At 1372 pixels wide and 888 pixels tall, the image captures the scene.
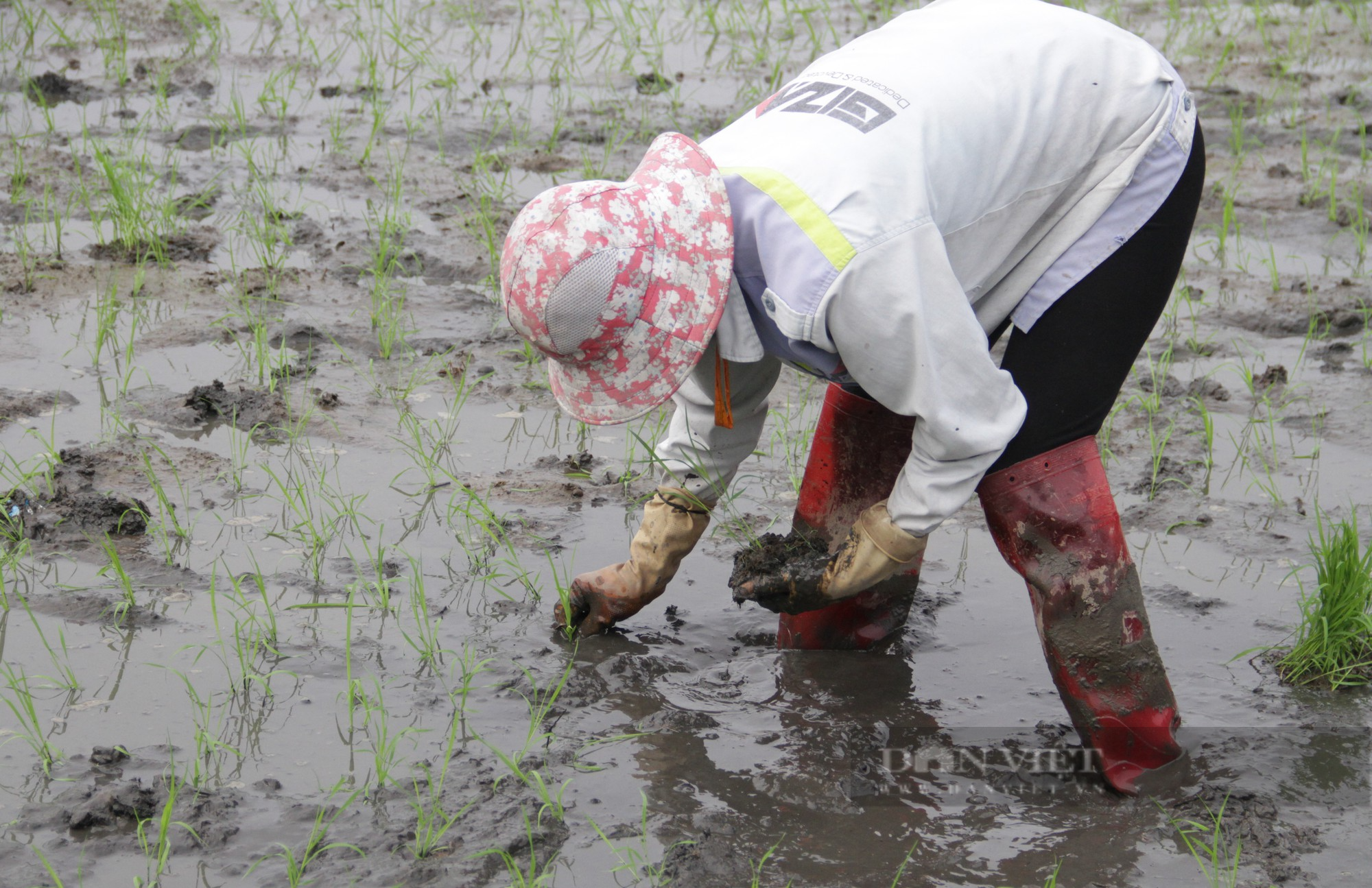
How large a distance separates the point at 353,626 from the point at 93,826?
807 millimetres

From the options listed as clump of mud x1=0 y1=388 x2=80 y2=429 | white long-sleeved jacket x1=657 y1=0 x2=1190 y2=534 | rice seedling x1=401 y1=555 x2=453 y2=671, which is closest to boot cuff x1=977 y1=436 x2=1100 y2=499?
white long-sleeved jacket x1=657 y1=0 x2=1190 y2=534

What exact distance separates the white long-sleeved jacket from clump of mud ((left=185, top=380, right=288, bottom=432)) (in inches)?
76.6

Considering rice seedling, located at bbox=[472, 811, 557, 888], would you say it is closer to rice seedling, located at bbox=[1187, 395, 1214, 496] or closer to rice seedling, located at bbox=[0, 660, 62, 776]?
rice seedling, located at bbox=[0, 660, 62, 776]

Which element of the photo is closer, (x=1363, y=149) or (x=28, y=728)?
(x=28, y=728)

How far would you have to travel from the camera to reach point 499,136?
586 cm

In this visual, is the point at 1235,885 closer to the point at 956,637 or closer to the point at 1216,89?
the point at 956,637

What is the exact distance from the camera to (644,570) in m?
2.96

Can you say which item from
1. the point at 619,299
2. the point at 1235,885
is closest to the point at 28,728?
the point at 619,299

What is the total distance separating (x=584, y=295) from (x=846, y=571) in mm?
815

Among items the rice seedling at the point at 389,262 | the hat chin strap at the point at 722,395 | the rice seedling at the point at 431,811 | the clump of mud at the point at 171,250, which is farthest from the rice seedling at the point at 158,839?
the clump of mud at the point at 171,250

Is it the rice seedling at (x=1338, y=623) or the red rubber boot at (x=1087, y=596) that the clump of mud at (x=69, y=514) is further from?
the rice seedling at (x=1338, y=623)

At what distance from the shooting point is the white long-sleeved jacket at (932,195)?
6.73 ft

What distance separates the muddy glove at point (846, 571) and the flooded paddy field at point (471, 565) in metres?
0.36

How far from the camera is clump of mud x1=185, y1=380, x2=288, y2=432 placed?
383cm
